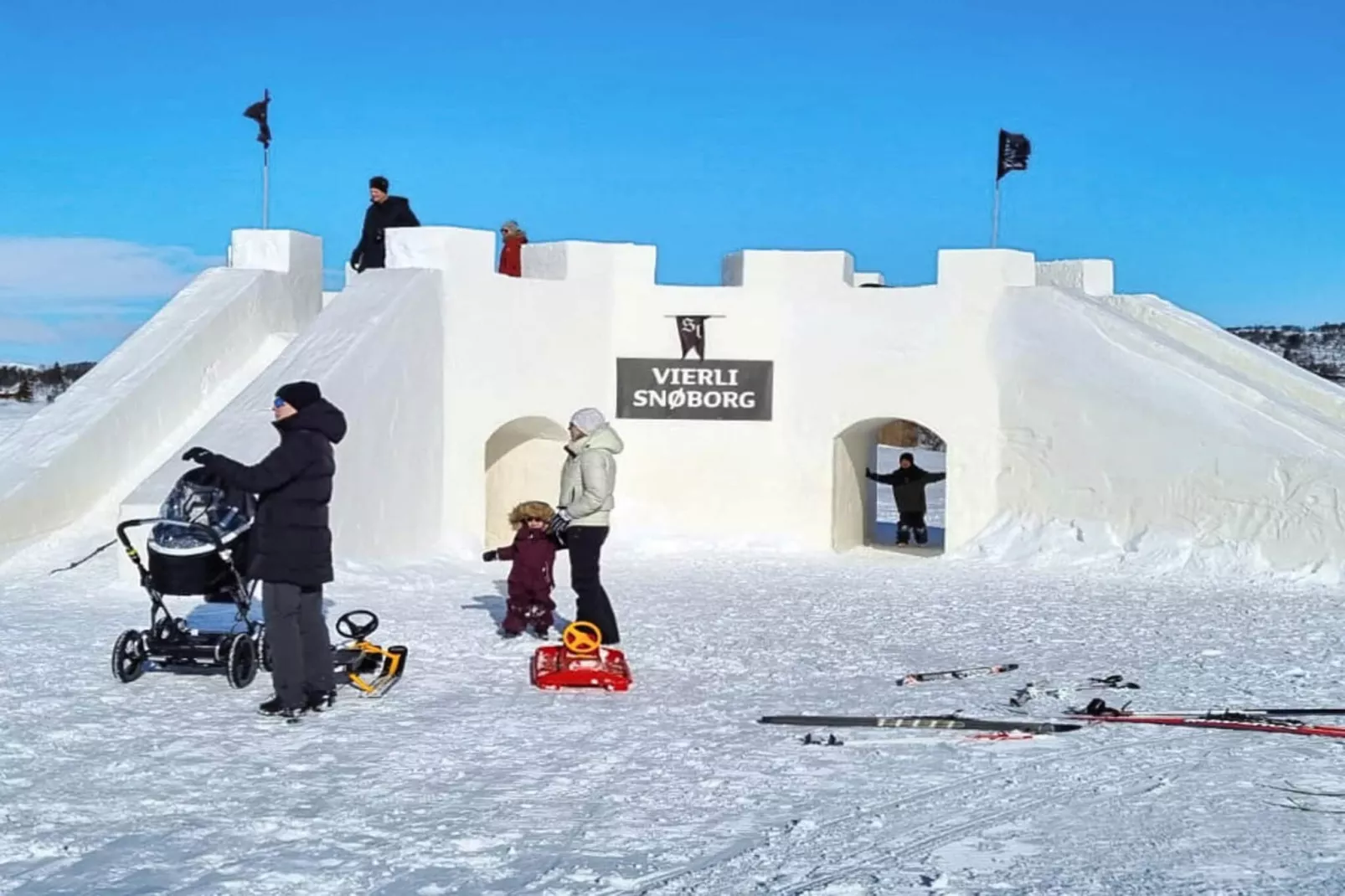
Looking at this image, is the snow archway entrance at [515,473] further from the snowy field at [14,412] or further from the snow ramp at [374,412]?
the snowy field at [14,412]

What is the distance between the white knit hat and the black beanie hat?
220cm

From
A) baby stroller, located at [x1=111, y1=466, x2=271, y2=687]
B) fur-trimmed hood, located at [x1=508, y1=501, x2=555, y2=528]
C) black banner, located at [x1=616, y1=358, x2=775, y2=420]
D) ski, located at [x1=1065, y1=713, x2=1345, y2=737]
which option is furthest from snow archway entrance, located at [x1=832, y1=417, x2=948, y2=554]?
baby stroller, located at [x1=111, y1=466, x2=271, y2=687]

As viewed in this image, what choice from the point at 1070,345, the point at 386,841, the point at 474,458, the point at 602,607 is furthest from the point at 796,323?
the point at 386,841

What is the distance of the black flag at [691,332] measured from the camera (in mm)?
15469

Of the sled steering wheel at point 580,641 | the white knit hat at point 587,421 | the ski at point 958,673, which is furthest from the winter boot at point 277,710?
the ski at point 958,673

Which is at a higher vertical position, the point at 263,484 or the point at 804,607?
the point at 263,484

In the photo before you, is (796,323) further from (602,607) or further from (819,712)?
(819,712)

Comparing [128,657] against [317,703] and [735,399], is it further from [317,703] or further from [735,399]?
[735,399]

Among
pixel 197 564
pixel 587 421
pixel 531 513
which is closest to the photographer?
pixel 197 564

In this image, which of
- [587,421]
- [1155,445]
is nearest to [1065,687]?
[587,421]

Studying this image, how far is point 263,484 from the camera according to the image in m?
6.23

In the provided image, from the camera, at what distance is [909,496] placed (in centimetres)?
1723

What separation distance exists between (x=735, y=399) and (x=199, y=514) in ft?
30.1

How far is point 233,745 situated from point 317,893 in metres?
1.95
